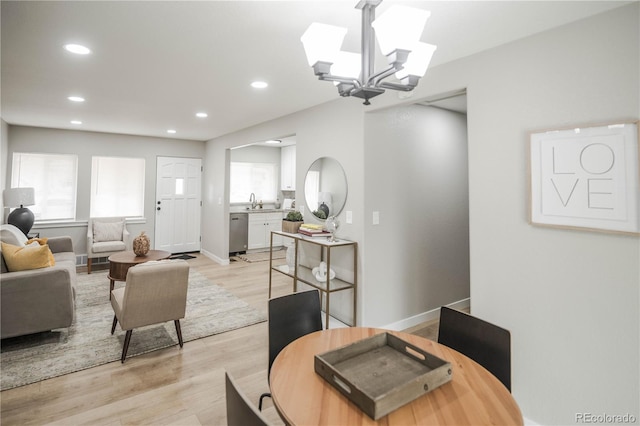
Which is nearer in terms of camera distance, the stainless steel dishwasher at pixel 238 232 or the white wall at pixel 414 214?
the white wall at pixel 414 214

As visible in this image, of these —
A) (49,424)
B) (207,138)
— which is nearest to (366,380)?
(49,424)

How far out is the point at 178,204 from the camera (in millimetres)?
6762

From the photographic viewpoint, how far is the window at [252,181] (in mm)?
7531

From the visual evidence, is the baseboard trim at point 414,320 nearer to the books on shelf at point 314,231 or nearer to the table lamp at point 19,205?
the books on shelf at point 314,231

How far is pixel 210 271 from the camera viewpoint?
18.4ft

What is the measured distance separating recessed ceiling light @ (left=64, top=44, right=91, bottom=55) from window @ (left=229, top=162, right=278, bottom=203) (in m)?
5.05

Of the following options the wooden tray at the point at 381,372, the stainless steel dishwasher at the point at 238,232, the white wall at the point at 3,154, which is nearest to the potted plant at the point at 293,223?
the wooden tray at the point at 381,372

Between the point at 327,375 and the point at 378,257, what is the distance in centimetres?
204

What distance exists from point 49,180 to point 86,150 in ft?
2.58

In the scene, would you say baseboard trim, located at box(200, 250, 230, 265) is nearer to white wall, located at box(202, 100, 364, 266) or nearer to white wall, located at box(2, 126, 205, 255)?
white wall, located at box(2, 126, 205, 255)

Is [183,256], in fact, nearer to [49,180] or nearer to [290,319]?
[49,180]

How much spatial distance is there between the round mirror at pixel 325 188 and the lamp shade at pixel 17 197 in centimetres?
424

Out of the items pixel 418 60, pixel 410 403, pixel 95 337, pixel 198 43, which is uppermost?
pixel 198 43

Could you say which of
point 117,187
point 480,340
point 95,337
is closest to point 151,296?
point 95,337
